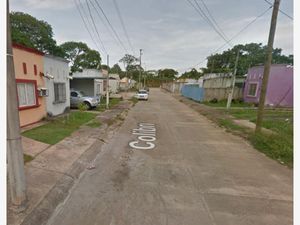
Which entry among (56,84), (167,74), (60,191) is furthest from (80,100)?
(167,74)

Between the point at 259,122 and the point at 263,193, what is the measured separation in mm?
4674

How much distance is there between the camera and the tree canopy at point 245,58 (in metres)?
36.8

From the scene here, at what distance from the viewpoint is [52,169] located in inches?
177

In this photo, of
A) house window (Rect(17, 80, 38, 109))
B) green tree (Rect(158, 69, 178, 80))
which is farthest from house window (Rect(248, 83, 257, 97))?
green tree (Rect(158, 69, 178, 80))

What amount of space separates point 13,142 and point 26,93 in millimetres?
6959

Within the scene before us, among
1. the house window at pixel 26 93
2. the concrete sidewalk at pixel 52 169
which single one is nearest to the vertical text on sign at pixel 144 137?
the concrete sidewalk at pixel 52 169

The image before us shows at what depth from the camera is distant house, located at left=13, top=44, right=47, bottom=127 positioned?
7.95 metres

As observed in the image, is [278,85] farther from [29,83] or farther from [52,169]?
[52,169]

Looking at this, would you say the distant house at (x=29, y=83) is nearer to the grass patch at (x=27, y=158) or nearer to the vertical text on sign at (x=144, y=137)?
the grass patch at (x=27, y=158)

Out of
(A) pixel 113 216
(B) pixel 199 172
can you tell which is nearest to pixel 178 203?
(A) pixel 113 216

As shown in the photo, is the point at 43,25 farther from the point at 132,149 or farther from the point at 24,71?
the point at 132,149

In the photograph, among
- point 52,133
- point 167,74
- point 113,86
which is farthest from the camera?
point 167,74

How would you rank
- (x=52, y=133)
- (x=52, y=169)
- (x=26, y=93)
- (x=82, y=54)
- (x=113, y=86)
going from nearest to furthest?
1. (x=52, y=169)
2. (x=52, y=133)
3. (x=26, y=93)
4. (x=113, y=86)
5. (x=82, y=54)

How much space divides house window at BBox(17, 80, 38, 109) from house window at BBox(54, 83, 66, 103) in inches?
83.4
